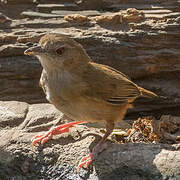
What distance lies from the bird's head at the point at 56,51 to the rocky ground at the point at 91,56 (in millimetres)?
1003

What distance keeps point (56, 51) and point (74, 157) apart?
4.14ft

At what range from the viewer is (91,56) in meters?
6.79

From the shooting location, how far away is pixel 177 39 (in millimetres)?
6789

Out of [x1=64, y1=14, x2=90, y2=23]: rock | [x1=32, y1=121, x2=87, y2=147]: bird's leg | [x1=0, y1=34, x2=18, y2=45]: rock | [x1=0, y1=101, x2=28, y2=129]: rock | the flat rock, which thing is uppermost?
the flat rock

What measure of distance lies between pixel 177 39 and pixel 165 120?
1648mm

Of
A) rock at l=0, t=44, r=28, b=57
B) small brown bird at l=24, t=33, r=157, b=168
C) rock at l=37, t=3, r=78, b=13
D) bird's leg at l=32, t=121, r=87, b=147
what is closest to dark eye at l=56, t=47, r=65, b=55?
small brown bird at l=24, t=33, r=157, b=168

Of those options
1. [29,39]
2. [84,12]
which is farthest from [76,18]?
[29,39]

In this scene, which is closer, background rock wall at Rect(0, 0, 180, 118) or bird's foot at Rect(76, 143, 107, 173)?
bird's foot at Rect(76, 143, 107, 173)

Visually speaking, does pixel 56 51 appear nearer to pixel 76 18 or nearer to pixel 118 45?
pixel 118 45

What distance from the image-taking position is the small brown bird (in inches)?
172

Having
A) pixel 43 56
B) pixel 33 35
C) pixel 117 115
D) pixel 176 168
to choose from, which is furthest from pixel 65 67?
pixel 33 35

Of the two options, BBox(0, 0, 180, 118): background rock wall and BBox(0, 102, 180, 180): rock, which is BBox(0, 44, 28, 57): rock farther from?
BBox(0, 102, 180, 180): rock

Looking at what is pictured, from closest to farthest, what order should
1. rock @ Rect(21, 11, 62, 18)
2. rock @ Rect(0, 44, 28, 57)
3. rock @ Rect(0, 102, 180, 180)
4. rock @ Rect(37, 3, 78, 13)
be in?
rock @ Rect(0, 102, 180, 180)
rock @ Rect(0, 44, 28, 57)
rock @ Rect(21, 11, 62, 18)
rock @ Rect(37, 3, 78, 13)

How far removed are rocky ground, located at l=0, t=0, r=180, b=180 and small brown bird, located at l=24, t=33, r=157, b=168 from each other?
0.31 metres
